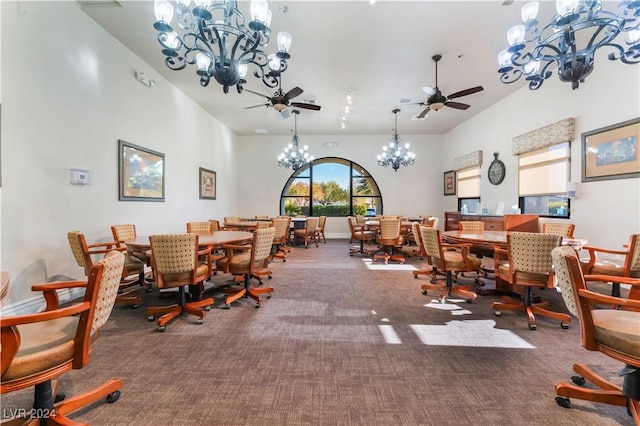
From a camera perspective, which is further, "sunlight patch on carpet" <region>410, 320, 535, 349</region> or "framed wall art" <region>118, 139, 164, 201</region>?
"framed wall art" <region>118, 139, 164, 201</region>

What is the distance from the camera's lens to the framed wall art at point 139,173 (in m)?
4.22

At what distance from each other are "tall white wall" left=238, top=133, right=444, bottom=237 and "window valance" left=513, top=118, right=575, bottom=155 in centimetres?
382

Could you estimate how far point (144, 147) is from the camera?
15.5 ft

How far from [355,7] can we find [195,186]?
530 centimetres

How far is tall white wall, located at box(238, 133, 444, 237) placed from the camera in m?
9.73

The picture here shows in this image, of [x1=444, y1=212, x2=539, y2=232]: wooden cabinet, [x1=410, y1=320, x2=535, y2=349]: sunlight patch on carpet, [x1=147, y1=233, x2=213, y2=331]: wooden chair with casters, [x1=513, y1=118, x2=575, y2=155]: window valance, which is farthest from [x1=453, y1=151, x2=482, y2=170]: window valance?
[x1=147, y1=233, x2=213, y2=331]: wooden chair with casters

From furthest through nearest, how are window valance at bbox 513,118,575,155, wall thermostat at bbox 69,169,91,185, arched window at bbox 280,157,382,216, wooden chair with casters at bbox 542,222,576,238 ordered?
arched window at bbox 280,157,382,216 → window valance at bbox 513,118,575,155 → wooden chair with casters at bbox 542,222,576,238 → wall thermostat at bbox 69,169,91,185

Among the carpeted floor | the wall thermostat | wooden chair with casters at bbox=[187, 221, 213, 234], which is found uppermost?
the wall thermostat

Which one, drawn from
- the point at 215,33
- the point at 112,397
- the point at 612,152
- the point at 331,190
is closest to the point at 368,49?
the point at 215,33

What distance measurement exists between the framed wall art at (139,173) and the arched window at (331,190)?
16.8 ft

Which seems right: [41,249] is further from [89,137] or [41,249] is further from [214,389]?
[214,389]

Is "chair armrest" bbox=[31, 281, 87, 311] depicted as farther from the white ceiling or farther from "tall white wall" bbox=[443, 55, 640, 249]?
"tall white wall" bbox=[443, 55, 640, 249]

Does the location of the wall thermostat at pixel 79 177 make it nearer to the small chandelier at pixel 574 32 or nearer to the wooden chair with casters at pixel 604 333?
the wooden chair with casters at pixel 604 333

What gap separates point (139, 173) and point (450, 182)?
8.93 m
